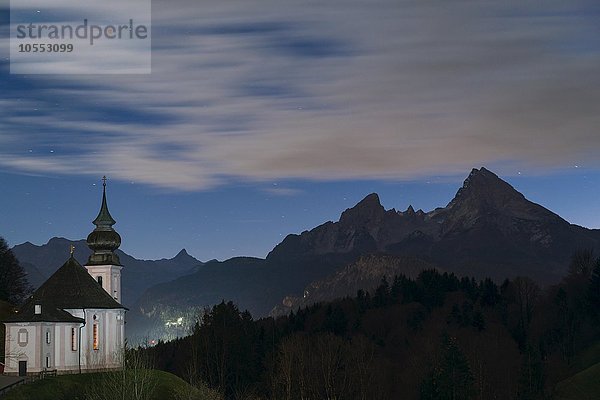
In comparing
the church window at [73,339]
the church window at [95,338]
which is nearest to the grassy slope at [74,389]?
the church window at [73,339]

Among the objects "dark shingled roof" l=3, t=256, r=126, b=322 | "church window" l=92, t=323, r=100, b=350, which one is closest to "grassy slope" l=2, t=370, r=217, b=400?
"dark shingled roof" l=3, t=256, r=126, b=322

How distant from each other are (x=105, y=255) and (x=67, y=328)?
77.6ft

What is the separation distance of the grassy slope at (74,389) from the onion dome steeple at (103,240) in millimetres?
31842

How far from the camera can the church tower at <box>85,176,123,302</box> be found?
140000 millimetres

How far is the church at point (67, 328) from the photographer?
374ft

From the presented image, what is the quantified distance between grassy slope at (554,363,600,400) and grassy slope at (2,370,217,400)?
186 ft

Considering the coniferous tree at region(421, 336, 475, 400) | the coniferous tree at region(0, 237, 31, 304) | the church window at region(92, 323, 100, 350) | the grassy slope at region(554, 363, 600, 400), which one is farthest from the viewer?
the coniferous tree at region(0, 237, 31, 304)

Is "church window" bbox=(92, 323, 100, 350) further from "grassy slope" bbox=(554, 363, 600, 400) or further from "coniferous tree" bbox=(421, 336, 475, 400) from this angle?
"grassy slope" bbox=(554, 363, 600, 400)

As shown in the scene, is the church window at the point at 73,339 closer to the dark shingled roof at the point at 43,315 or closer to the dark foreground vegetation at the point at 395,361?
the dark shingled roof at the point at 43,315

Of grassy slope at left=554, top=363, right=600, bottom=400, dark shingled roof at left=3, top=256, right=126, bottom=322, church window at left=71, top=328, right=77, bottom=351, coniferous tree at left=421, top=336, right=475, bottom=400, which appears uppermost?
dark shingled roof at left=3, top=256, right=126, bottom=322

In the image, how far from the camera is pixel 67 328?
118938mm

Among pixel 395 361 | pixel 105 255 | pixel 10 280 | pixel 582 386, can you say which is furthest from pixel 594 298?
pixel 10 280

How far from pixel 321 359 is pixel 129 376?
147 ft

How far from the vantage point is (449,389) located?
11938cm
